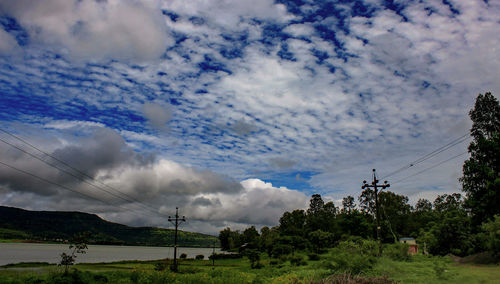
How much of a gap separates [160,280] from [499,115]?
4927 cm

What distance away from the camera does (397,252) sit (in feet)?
111

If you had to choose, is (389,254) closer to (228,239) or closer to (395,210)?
(395,210)

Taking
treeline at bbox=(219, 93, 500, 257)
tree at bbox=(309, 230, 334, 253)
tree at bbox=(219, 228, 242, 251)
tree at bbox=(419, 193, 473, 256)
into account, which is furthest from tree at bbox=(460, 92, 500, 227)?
tree at bbox=(219, 228, 242, 251)

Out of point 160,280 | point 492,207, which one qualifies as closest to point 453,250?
point 492,207

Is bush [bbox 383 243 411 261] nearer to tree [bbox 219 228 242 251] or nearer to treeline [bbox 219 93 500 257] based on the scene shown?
treeline [bbox 219 93 500 257]

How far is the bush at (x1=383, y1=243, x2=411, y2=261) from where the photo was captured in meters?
33.4

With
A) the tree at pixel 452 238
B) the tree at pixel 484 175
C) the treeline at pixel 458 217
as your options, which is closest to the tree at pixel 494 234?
the treeline at pixel 458 217

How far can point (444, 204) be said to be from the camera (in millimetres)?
104938

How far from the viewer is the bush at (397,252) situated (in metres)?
33.4

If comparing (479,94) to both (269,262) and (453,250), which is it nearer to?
(453,250)

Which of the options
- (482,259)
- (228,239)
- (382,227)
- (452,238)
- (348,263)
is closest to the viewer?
(348,263)

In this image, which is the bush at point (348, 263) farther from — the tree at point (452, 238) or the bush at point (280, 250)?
the bush at point (280, 250)

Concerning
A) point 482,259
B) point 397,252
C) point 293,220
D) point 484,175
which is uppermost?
point 484,175

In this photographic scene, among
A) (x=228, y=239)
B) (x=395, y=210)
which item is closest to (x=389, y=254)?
(x=395, y=210)
